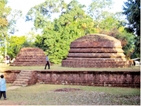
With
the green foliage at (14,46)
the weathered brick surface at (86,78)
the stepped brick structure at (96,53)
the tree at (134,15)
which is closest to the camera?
the tree at (134,15)

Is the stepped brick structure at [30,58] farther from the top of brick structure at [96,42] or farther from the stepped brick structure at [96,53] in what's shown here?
the top of brick structure at [96,42]

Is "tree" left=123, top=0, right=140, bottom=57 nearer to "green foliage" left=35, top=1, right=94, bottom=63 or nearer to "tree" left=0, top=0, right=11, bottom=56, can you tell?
"tree" left=0, top=0, right=11, bottom=56

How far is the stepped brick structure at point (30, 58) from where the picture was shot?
27234mm

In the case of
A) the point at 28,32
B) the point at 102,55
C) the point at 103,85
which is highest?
the point at 28,32

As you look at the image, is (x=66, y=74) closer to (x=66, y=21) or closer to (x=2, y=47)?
(x=66, y=21)

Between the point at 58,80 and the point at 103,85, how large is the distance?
2.73m

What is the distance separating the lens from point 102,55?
21.7 metres

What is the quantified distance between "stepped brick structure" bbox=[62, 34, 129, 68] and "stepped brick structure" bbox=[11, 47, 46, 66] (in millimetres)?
5177

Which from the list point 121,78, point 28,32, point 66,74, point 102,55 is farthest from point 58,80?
point 28,32

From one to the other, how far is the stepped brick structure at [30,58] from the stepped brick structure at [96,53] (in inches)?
204

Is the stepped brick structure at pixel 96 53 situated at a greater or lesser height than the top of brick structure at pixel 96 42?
lesser

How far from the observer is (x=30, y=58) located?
2761 centimetres

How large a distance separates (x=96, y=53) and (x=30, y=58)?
25.8 feet

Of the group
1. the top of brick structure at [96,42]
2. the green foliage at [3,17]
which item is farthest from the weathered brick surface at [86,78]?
the green foliage at [3,17]
